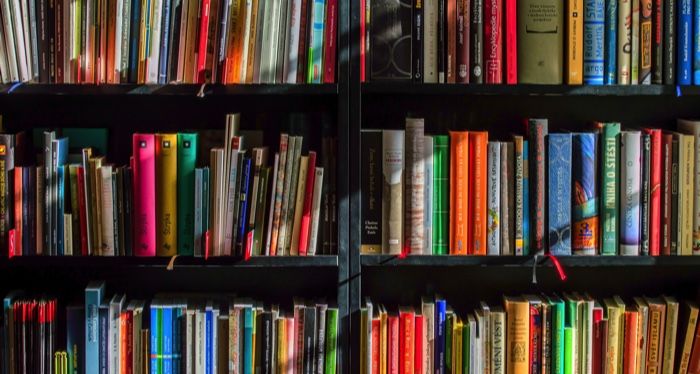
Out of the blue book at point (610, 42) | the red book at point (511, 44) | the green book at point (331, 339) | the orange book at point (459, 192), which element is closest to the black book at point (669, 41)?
the blue book at point (610, 42)

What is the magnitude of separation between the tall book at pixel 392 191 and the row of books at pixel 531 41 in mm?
148

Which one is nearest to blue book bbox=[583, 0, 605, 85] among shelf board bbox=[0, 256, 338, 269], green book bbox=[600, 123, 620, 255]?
green book bbox=[600, 123, 620, 255]

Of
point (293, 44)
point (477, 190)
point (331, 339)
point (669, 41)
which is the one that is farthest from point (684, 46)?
point (331, 339)

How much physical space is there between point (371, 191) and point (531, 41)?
1.67 feet

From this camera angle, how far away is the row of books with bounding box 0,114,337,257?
2381 millimetres

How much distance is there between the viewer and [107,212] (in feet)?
7.84

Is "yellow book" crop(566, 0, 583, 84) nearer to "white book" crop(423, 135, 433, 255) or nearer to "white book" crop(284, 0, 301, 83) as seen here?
"white book" crop(423, 135, 433, 255)

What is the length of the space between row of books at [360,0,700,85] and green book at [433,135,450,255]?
0.15 metres

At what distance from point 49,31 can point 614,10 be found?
1.30 metres

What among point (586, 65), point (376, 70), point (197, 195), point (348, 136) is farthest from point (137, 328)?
point (586, 65)

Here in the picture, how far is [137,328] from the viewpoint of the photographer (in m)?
2.48

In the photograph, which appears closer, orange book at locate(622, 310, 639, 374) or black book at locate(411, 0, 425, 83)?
black book at locate(411, 0, 425, 83)

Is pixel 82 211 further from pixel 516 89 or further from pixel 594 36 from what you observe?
pixel 594 36

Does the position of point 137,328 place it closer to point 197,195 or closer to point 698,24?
→ point 197,195
